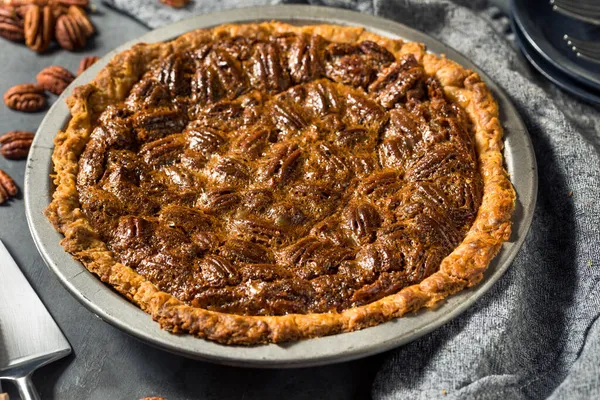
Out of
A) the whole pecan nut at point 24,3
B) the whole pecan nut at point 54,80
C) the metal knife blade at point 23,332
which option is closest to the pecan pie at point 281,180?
the metal knife blade at point 23,332

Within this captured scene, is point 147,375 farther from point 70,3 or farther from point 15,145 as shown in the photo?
point 70,3

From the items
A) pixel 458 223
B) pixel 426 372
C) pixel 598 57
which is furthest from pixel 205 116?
pixel 598 57

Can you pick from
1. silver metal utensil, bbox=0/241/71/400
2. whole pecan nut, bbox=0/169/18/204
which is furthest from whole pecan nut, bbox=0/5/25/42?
silver metal utensil, bbox=0/241/71/400

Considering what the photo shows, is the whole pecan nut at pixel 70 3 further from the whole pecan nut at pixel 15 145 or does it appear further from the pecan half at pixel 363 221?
the pecan half at pixel 363 221

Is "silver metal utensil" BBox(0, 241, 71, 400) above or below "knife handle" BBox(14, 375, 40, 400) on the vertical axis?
above

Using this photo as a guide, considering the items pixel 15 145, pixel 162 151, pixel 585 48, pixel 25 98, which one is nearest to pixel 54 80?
pixel 25 98

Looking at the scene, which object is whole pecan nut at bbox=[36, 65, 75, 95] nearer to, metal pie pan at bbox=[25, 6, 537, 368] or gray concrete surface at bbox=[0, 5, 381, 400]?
metal pie pan at bbox=[25, 6, 537, 368]
